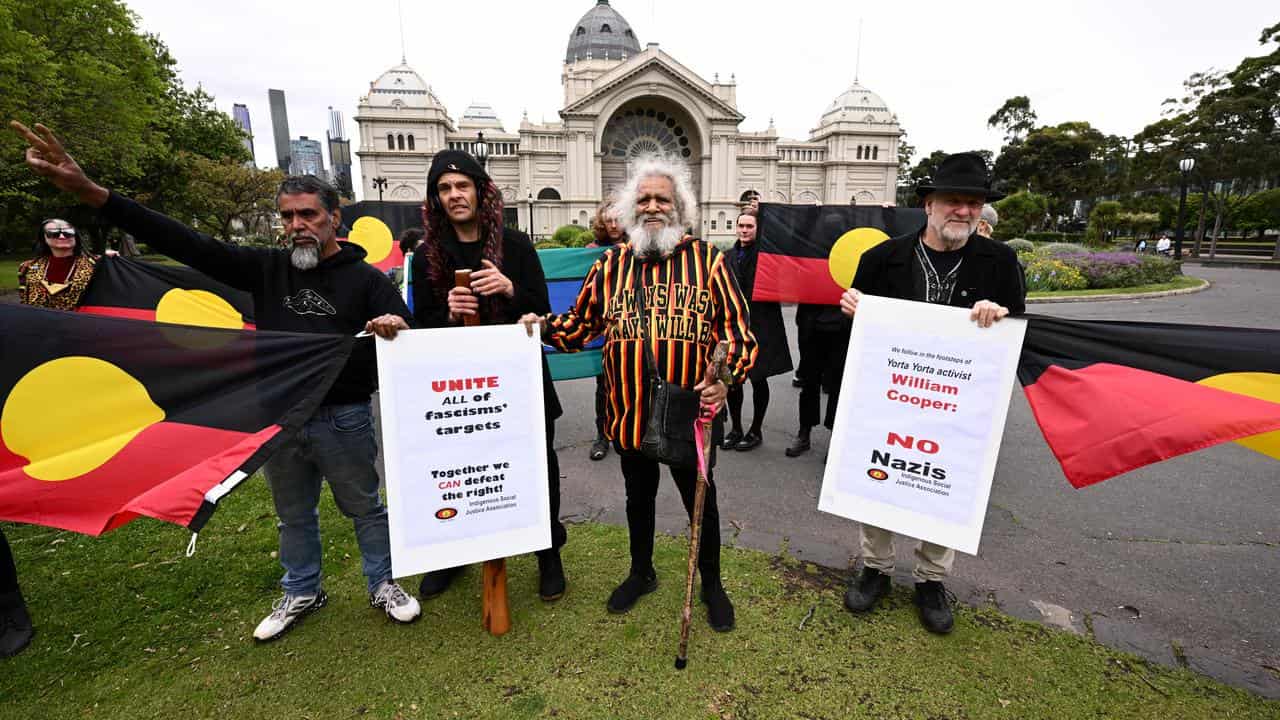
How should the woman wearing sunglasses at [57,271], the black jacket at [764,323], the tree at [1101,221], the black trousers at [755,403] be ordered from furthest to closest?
1. the tree at [1101,221]
2. the black trousers at [755,403]
3. the black jacket at [764,323]
4. the woman wearing sunglasses at [57,271]

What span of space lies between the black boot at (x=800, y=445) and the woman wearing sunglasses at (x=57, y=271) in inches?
246

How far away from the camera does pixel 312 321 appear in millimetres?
2951

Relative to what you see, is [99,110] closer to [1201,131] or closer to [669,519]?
[669,519]

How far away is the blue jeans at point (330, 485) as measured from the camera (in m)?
2.95

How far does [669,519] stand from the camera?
4.41m

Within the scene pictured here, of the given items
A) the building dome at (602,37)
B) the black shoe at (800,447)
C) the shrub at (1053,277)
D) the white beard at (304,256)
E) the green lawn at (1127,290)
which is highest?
the building dome at (602,37)

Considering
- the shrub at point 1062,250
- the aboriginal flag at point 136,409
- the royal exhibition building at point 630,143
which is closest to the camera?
the aboriginal flag at point 136,409

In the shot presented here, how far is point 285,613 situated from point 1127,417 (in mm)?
4276

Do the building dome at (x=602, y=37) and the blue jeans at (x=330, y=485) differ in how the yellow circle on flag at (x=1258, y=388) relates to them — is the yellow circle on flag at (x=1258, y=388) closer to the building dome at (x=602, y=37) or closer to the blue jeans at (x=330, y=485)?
the blue jeans at (x=330, y=485)

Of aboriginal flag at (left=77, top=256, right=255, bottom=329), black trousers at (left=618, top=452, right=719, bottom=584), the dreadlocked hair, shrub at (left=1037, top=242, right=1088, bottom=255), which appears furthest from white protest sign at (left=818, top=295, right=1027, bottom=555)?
shrub at (left=1037, top=242, right=1088, bottom=255)

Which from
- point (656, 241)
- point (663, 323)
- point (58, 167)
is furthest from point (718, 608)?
point (58, 167)

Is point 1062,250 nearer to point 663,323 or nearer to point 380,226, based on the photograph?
point 380,226

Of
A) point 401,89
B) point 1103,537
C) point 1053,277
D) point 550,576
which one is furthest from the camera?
point 401,89

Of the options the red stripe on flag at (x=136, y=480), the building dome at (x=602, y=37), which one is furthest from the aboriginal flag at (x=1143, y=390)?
the building dome at (x=602, y=37)
